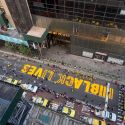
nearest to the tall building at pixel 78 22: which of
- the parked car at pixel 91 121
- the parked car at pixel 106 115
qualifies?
the parked car at pixel 106 115

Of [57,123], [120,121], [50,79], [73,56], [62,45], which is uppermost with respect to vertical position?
[62,45]

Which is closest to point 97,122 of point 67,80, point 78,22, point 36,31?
point 67,80

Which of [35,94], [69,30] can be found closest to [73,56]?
[69,30]

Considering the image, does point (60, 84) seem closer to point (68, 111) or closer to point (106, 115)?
point (68, 111)

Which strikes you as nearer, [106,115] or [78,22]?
[106,115]

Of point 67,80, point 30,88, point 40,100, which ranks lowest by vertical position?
point 40,100

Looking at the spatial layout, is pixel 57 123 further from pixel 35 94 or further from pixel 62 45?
pixel 62 45
